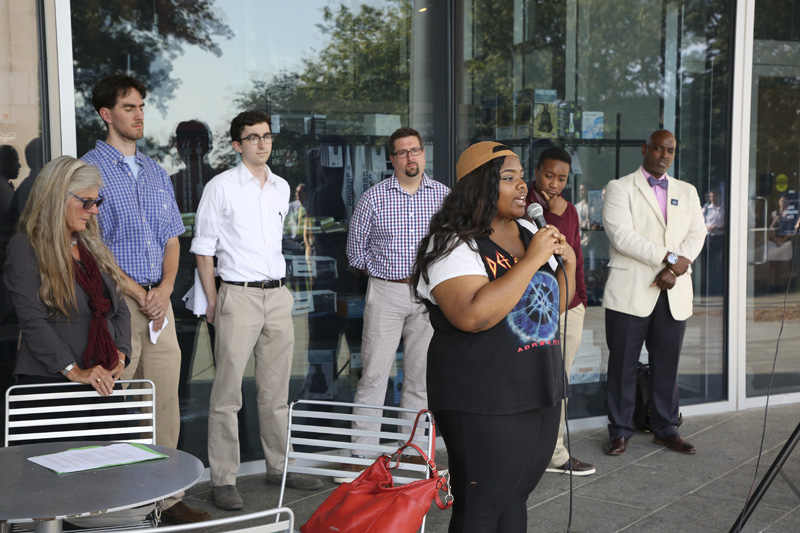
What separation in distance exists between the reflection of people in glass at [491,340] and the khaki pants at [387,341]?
2.14m

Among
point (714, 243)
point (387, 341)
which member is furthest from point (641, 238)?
point (387, 341)

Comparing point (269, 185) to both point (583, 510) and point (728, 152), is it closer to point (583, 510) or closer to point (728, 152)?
point (583, 510)

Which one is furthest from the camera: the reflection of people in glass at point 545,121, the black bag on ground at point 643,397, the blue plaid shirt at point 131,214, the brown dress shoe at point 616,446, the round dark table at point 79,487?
the reflection of people in glass at point 545,121

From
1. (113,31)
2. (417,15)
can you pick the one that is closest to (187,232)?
(113,31)

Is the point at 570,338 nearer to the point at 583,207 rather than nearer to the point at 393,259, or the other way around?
the point at 393,259

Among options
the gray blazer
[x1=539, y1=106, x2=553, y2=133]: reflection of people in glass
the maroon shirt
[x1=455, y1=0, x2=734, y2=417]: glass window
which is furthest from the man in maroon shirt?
the gray blazer

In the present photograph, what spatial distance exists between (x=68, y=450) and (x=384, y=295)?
2.38m

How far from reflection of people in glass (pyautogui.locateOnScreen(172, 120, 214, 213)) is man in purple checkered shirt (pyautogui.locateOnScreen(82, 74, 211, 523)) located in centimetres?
58

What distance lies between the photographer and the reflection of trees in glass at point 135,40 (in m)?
4.45

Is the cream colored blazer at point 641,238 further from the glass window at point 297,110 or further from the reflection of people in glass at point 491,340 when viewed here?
the reflection of people in glass at point 491,340

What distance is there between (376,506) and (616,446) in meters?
3.25

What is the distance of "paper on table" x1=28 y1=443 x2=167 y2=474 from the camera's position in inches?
95.7

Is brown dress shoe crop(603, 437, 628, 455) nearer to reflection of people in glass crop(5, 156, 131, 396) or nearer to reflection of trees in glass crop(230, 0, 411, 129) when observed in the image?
reflection of trees in glass crop(230, 0, 411, 129)

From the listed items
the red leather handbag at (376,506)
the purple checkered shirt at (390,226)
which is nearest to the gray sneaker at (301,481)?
the purple checkered shirt at (390,226)
